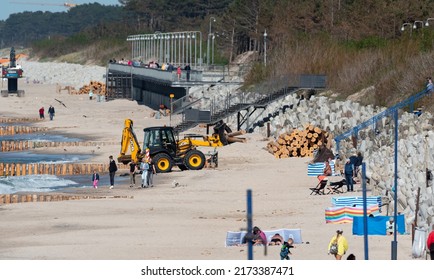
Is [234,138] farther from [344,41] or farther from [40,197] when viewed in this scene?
[344,41]

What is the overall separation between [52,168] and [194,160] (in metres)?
5.74

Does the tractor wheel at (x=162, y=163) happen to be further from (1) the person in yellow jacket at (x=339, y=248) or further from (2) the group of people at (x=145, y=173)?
(1) the person in yellow jacket at (x=339, y=248)

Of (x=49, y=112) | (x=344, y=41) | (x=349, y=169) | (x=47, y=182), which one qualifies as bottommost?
(x=47, y=182)

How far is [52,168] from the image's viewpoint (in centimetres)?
4659

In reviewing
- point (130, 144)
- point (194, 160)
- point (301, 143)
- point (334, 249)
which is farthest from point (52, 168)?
point (334, 249)

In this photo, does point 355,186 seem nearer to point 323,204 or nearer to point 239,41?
point 323,204

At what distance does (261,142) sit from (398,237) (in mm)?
27536

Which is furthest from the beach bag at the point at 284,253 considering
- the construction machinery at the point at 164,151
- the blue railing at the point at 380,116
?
the blue railing at the point at 380,116

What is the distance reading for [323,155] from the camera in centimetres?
4334

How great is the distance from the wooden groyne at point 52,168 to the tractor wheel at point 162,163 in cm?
316

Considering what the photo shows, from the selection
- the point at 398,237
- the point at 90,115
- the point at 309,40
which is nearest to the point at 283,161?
the point at 398,237

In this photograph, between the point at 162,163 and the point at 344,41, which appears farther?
the point at 344,41

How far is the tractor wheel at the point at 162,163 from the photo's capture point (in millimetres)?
44188
